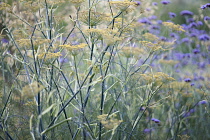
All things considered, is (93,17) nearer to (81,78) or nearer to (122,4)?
(122,4)

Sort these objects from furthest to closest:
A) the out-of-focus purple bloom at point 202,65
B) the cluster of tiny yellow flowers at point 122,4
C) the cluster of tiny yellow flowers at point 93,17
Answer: the out-of-focus purple bloom at point 202,65 < the cluster of tiny yellow flowers at point 93,17 < the cluster of tiny yellow flowers at point 122,4

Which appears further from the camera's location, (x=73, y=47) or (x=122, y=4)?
(x=122, y=4)

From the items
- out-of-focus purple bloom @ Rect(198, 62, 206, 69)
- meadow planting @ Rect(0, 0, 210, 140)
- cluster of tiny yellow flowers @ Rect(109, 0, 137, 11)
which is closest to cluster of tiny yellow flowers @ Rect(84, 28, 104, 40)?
meadow planting @ Rect(0, 0, 210, 140)

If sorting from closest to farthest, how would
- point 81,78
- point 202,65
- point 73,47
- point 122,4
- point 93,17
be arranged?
point 73,47
point 122,4
point 93,17
point 81,78
point 202,65

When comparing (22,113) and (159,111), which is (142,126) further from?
(22,113)

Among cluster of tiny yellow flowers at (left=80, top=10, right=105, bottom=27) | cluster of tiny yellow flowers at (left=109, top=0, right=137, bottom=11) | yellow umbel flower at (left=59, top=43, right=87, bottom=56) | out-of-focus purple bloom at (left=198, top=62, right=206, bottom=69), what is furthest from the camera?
out-of-focus purple bloom at (left=198, top=62, right=206, bottom=69)

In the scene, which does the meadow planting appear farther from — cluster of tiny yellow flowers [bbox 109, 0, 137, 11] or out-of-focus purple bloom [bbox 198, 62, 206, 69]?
out-of-focus purple bloom [bbox 198, 62, 206, 69]

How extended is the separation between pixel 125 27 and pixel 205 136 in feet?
5.59

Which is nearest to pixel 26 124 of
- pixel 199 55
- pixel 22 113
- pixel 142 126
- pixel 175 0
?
pixel 22 113

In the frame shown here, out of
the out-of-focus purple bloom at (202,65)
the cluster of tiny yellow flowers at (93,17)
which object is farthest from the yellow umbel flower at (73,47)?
the out-of-focus purple bloom at (202,65)

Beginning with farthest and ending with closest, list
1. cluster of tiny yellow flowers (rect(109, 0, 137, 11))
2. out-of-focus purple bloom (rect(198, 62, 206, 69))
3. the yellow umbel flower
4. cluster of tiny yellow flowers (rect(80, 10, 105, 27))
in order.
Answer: out-of-focus purple bloom (rect(198, 62, 206, 69)) → cluster of tiny yellow flowers (rect(80, 10, 105, 27)) → cluster of tiny yellow flowers (rect(109, 0, 137, 11)) → the yellow umbel flower

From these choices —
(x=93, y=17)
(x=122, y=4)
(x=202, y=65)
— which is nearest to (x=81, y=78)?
(x=93, y=17)

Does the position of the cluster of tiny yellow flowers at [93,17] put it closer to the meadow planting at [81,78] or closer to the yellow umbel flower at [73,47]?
the meadow planting at [81,78]

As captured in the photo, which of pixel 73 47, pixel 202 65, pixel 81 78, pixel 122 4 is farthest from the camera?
pixel 202 65
